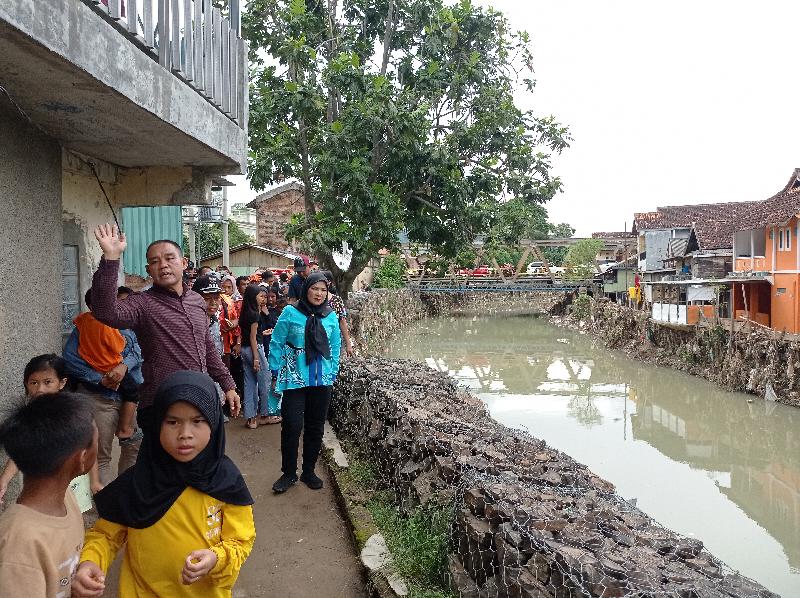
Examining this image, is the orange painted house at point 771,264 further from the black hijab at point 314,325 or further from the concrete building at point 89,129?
the concrete building at point 89,129

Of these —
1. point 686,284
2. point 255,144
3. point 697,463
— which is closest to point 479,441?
point 697,463

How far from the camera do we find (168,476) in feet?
6.89

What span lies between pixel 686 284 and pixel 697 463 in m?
12.5

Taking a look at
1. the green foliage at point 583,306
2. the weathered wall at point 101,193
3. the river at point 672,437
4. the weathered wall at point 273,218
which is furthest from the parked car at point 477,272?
the weathered wall at point 101,193

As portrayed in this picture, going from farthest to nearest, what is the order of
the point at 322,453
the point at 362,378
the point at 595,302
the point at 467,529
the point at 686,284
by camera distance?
the point at 595,302
the point at 686,284
the point at 362,378
the point at 322,453
the point at 467,529

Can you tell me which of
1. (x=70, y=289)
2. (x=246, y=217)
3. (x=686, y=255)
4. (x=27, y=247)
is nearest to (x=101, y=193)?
(x=70, y=289)

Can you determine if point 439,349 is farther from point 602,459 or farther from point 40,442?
point 40,442

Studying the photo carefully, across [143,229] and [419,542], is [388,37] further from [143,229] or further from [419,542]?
[419,542]

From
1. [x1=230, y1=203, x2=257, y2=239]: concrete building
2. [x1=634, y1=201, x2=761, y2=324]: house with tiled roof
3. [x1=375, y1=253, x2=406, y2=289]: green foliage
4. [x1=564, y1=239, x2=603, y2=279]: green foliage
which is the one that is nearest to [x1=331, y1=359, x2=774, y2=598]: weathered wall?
[x1=634, y1=201, x2=761, y2=324]: house with tiled roof

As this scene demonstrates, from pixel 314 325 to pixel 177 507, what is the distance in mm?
2615

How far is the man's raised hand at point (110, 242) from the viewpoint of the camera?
2877 millimetres

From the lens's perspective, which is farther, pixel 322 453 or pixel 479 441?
pixel 322 453

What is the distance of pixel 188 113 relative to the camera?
395cm

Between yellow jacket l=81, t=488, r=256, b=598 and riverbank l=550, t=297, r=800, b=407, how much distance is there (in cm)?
1590
